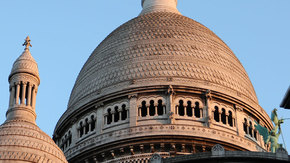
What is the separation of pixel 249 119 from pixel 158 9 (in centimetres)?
1265

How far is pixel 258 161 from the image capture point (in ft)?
106

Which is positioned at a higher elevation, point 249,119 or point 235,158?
point 249,119

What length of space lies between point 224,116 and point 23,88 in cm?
1274

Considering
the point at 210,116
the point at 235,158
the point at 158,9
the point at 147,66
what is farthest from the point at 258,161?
the point at 158,9

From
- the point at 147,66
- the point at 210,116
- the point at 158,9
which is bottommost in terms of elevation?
the point at 210,116

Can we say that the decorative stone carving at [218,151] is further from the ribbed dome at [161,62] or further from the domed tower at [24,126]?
the ribbed dome at [161,62]

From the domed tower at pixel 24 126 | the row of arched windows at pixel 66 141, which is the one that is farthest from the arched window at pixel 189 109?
the domed tower at pixel 24 126

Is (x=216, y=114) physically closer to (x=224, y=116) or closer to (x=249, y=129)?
(x=224, y=116)

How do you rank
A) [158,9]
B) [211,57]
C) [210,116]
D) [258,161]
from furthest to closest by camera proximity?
[158,9]
[211,57]
[210,116]
[258,161]

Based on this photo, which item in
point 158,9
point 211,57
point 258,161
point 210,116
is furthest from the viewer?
point 158,9

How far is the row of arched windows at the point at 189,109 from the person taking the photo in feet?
164

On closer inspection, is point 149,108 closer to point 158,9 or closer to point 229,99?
point 229,99

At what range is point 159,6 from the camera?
2409 inches

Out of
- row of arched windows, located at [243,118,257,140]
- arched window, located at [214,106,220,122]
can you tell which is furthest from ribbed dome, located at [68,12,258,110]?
row of arched windows, located at [243,118,257,140]
